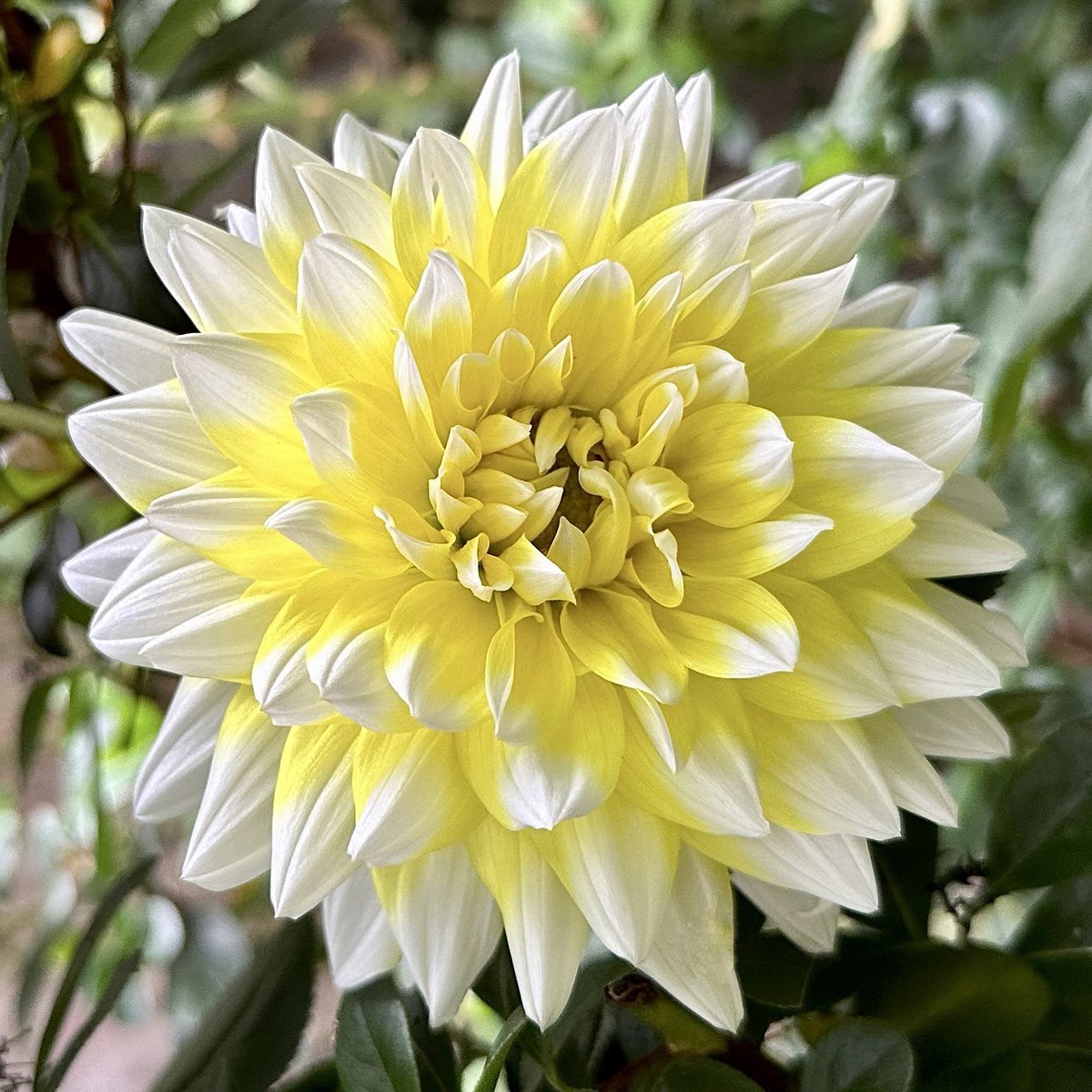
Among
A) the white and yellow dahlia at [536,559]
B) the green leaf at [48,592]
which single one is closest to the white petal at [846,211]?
the white and yellow dahlia at [536,559]

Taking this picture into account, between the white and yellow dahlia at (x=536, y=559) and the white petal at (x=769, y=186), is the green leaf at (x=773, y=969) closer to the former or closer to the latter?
the white and yellow dahlia at (x=536, y=559)

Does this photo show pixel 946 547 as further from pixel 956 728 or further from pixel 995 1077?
pixel 995 1077

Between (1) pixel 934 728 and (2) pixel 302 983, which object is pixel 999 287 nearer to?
(1) pixel 934 728

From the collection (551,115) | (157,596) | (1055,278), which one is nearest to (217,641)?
(157,596)

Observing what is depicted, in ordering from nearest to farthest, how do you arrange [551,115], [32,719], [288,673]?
[288,673] → [551,115] → [32,719]

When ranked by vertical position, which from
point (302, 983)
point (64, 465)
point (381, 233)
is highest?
point (381, 233)

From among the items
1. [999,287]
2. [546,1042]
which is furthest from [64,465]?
[999,287]
